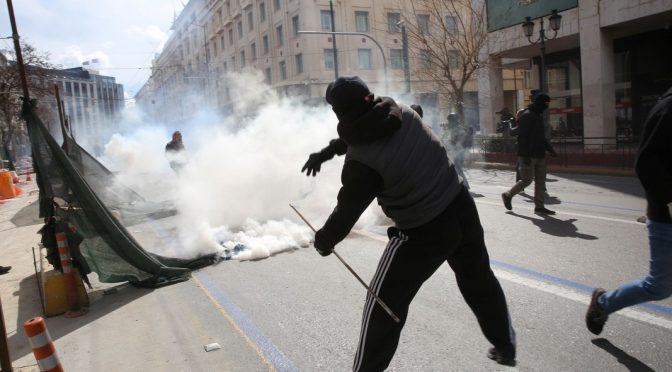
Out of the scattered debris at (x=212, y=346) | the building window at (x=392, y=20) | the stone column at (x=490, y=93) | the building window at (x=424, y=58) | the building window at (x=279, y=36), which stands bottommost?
the scattered debris at (x=212, y=346)

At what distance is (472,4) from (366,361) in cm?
1953

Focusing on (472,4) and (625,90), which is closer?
(625,90)

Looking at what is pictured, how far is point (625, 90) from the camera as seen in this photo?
56.1 feet

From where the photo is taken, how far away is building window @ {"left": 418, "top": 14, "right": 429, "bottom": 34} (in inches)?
744

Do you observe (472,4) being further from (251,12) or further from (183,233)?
(251,12)

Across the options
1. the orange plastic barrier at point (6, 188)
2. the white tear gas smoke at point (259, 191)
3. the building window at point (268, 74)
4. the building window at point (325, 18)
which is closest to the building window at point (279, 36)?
the building window at point (268, 74)

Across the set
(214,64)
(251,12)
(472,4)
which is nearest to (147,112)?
(214,64)

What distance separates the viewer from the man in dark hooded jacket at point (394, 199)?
2.21 metres

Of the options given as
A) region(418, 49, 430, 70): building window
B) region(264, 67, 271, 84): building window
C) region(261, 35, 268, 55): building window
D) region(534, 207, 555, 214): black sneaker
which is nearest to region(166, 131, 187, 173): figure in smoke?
region(534, 207, 555, 214): black sneaker

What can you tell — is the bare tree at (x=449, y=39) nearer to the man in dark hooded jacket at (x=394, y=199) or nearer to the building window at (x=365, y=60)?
the building window at (x=365, y=60)

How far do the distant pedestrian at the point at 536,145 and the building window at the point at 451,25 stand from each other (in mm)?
11976

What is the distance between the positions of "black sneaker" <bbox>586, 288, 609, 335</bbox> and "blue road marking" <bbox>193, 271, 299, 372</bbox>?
197 centimetres

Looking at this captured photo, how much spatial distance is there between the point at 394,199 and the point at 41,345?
6.36 ft

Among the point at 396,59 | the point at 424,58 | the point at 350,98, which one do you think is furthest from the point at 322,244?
the point at 396,59
